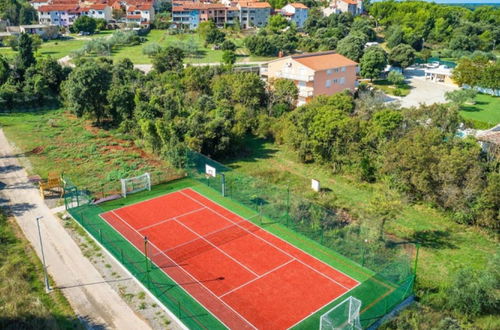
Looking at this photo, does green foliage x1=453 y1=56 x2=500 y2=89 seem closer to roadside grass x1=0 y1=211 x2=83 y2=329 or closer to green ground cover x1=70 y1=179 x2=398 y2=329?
green ground cover x1=70 y1=179 x2=398 y2=329

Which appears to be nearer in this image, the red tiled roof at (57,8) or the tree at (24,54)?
the tree at (24,54)

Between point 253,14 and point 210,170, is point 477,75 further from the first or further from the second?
point 253,14

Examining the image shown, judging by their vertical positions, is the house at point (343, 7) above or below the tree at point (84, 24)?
above

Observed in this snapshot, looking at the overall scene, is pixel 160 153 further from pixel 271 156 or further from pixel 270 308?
pixel 270 308

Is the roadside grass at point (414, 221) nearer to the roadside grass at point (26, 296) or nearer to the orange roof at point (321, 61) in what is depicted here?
the roadside grass at point (26, 296)

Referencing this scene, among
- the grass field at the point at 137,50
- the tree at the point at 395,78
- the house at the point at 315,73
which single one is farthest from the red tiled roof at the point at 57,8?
the tree at the point at 395,78

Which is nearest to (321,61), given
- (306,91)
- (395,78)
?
(306,91)

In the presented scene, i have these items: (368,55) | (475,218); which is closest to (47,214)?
(475,218)
